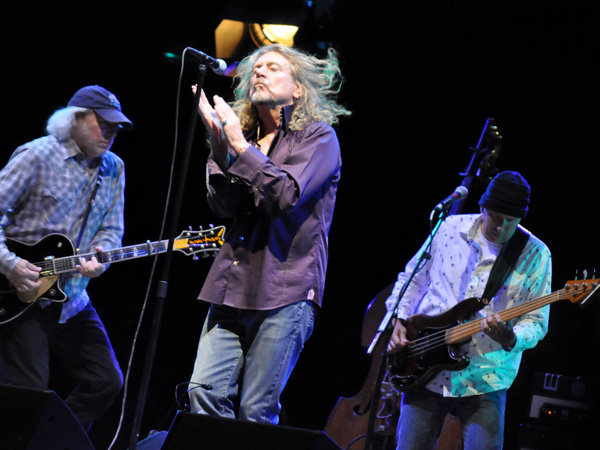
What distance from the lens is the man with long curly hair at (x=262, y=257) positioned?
2824 mm

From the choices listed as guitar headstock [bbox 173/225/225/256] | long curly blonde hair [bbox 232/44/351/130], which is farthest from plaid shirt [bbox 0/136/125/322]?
long curly blonde hair [bbox 232/44/351/130]

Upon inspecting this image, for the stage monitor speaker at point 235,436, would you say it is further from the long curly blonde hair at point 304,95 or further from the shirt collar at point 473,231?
the shirt collar at point 473,231

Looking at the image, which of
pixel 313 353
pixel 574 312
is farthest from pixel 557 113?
pixel 313 353

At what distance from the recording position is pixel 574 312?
560 cm

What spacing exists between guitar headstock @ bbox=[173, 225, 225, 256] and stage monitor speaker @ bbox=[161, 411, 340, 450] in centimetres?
229

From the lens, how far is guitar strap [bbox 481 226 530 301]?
4.08 m

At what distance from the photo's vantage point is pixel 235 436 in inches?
94.0

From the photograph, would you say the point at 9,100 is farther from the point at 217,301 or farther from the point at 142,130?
the point at 217,301

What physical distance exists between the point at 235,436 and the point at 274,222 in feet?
3.12

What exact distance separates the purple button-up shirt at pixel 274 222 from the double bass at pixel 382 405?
187 centimetres

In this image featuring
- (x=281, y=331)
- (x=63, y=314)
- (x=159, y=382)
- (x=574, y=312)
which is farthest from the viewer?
(x=159, y=382)

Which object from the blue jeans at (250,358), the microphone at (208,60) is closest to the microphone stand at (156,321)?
the microphone at (208,60)

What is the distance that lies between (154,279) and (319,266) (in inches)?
143

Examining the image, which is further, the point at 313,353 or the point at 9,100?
the point at 313,353
